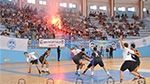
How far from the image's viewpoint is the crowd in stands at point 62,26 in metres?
35.4

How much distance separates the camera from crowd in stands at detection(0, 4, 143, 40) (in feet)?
116

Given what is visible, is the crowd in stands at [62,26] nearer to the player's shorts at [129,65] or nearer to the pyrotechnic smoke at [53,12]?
the pyrotechnic smoke at [53,12]

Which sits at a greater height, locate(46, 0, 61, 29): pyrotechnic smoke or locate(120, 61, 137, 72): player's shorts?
locate(46, 0, 61, 29): pyrotechnic smoke

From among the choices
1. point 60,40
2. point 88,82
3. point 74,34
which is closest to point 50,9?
point 74,34

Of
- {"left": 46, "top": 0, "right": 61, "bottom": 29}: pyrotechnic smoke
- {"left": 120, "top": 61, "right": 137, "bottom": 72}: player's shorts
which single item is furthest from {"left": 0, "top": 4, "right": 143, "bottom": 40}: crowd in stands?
{"left": 120, "top": 61, "right": 137, "bottom": 72}: player's shorts

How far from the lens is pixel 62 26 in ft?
137

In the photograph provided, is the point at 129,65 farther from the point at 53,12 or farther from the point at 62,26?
the point at 53,12

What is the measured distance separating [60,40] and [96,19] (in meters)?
14.9

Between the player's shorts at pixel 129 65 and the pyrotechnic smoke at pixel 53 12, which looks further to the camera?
the pyrotechnic smoke at pixel 53 12

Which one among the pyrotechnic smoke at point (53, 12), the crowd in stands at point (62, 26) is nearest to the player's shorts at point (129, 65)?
the crowd in stands at point (62, 26)

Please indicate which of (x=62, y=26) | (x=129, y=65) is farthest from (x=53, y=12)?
(x=129, y=65)

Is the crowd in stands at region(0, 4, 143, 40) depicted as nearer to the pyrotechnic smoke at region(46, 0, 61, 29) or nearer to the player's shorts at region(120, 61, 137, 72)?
the pyrotechnic smoke at region(46, 0, 61, 29)

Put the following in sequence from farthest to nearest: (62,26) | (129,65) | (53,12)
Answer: (53,12), (62,26), (129,65)

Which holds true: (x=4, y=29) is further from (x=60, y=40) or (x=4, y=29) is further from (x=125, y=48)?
(x=125, y=48)
